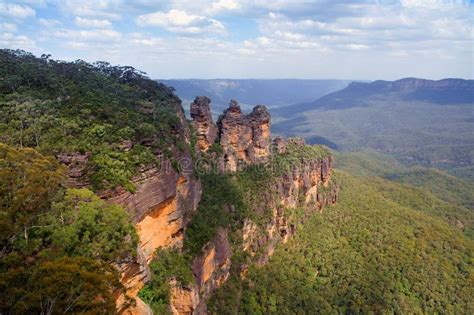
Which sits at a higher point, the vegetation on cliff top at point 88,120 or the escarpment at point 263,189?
the vegetation on cliff top at point 88,120

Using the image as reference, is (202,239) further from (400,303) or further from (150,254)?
(400,303)

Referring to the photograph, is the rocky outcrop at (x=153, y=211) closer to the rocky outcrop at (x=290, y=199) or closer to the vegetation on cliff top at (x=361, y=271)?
the vegetation on cliff top at (x=361, y=271)

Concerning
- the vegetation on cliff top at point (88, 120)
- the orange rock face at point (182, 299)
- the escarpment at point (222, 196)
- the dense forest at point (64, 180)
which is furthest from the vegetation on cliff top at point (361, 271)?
the dense forest at point (64, 180)

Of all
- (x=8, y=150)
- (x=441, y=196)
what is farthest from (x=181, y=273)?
(x=441, y=196)

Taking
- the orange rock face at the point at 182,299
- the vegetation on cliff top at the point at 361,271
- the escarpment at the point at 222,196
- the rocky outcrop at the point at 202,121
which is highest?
the rocky outcrop at the point at 202,121

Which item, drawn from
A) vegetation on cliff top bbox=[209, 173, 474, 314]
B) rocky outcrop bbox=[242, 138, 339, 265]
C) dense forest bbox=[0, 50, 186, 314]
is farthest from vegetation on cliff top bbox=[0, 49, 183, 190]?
rocky outcrop bbox=[242, 138, 339, 265]

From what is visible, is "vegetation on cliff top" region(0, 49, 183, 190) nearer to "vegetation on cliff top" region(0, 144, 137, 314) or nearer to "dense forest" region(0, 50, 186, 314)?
"dense forest" region(0, 50, 186, 314)
